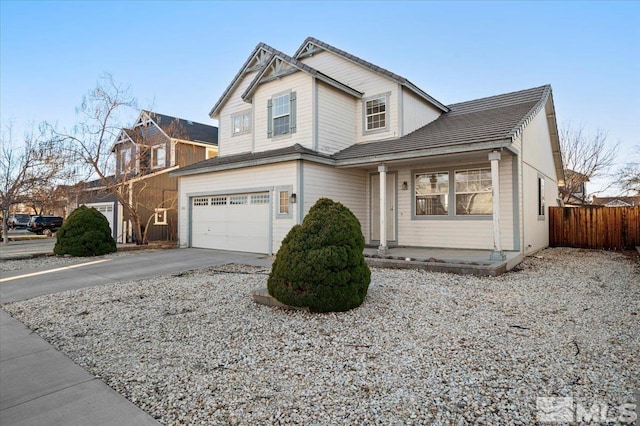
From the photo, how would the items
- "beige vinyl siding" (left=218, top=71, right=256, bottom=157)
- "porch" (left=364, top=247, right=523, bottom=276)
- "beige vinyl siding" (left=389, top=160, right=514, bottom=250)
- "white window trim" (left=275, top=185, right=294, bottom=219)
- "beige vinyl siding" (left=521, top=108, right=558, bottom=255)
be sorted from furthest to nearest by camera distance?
"beige vinyl siding" (left=218, top=71, right=256, bottom=157) < "white window trim" (left=275, top=185, right=294, bottom=219) < "beige vinyl siding" (left=521, top=108, right=558, bottom=255) < "beige vinyl siding" (left=389, top=160, right=514, bottom=250) < "porch" (left=364, top=247, right=523, bottom=276)

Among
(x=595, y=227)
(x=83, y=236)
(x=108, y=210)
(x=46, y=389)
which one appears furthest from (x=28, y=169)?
(x=595, y=227)

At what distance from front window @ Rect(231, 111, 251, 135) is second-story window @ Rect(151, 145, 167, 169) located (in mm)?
6993

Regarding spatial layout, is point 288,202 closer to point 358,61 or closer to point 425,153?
point 425,153

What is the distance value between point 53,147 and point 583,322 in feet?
68.8

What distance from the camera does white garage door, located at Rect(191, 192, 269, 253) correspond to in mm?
11703

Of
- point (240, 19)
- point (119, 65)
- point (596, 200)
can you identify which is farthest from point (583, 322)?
point (596, 200)

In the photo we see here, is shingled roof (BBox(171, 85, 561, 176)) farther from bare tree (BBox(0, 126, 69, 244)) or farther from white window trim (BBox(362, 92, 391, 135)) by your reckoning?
bare tree (BBox(0, 126, 69, 244))

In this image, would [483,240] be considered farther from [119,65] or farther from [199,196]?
[119,65]

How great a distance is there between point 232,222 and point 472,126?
8.49 metres

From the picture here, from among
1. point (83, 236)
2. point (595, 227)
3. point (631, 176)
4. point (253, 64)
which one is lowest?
point (83, 236)

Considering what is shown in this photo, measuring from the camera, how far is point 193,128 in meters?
21.3

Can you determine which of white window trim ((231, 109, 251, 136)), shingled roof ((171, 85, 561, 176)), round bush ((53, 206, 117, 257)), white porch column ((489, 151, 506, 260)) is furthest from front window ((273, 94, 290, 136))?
round bush ((53, 206, 117, 257))

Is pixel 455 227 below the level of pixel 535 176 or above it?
below

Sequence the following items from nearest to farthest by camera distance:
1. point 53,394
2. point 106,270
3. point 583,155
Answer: point 53,394 < point 106,270 < point 583,155
